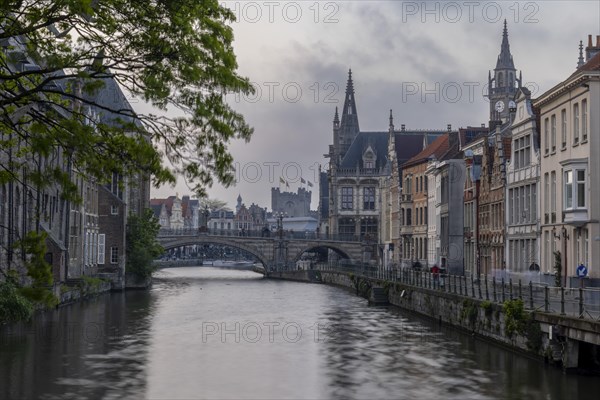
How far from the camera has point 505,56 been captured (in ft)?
453

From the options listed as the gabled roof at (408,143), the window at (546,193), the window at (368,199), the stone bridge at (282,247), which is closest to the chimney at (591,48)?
the window at (546,193)

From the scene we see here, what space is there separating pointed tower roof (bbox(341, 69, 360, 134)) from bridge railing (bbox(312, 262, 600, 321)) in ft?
296

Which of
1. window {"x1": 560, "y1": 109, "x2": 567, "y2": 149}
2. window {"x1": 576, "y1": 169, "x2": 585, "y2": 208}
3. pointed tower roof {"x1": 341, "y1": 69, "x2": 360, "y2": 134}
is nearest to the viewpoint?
window {"x1": 576, "y1": 169, "x2": 585, "y2": 208}

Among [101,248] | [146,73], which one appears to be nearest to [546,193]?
[146,73]

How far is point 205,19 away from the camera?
46.0ft

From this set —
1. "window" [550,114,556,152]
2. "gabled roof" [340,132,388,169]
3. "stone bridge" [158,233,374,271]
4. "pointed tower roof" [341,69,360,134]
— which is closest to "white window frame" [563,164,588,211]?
"window" [550,114,556,152]

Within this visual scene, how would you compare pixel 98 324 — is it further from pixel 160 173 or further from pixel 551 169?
pixel 160 173

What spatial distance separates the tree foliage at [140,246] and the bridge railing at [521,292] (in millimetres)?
27798

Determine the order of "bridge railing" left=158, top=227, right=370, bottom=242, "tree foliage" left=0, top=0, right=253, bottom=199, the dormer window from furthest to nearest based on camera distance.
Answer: the dormer window < "bridge railing" left=158, top=227, right=370, bottom=242 < "tree foliage" left=0, top=0, right=253, bottom=199

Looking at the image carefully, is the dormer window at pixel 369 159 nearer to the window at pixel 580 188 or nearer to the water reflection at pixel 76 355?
the water reflection at pixel 76 355

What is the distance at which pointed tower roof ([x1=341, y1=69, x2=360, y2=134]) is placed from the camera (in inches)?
5635

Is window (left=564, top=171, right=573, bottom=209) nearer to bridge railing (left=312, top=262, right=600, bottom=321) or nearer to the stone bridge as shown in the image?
bridge railing (left=312, top=262, right=600, bottom=321)

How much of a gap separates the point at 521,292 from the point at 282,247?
77.1m

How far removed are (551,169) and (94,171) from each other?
102 ft
